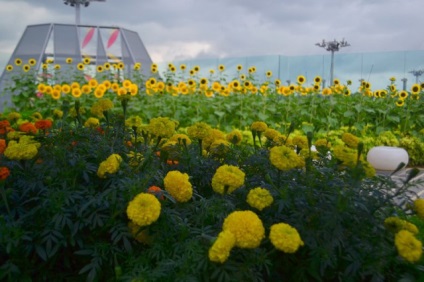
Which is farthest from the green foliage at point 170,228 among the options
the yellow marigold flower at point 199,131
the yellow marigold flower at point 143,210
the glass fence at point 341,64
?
the glass fence at point 341,64

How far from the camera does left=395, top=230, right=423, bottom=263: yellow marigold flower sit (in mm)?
1438

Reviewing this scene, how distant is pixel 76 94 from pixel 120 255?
19.4 feet

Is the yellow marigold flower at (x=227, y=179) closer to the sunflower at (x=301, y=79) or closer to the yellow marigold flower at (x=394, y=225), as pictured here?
the yellow marigold flower at (x=394, y=225)

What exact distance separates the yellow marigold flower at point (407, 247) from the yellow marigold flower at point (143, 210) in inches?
29.2

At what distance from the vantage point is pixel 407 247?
1.44 meters

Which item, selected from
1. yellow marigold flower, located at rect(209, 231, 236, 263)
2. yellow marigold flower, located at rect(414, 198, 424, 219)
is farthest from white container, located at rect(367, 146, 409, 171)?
yellow marigold flower, located at rect(209, 231, 236, 263)

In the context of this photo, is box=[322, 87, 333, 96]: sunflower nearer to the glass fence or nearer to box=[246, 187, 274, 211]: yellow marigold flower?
the glass fence

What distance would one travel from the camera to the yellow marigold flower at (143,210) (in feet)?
4.53

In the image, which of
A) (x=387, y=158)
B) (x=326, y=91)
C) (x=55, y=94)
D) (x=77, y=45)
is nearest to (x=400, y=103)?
(x=326, y=91)

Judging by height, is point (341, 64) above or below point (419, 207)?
above

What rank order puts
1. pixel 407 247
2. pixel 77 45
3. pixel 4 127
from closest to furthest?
1. pixel 407 247
2. pixel 4 127
3. pixel 77 45

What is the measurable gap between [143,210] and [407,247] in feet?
2.63

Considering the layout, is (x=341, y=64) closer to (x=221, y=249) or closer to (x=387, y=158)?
(x=387, y=158)

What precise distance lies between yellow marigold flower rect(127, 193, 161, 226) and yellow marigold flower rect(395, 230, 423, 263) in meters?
0.74
